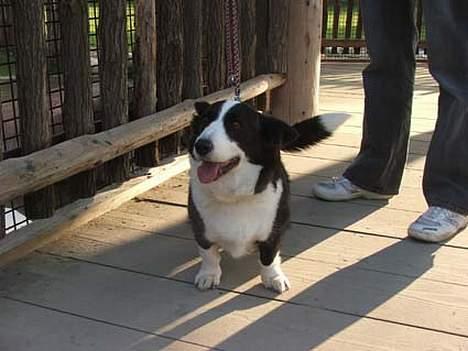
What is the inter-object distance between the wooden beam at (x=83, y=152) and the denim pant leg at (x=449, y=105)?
106 centimetres

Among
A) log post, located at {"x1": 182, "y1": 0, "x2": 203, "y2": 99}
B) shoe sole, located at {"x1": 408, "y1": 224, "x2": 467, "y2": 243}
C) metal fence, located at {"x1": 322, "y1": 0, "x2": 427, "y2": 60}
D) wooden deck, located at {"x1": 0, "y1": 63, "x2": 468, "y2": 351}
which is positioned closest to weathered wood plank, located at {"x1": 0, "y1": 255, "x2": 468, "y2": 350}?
wooden deck, located at {"x1": 0, "y1": 63, "x2": 468, "y2": 351}

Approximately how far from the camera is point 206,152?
6.16 ft

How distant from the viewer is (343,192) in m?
2.86

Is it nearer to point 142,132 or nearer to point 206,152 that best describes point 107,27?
point 142,132

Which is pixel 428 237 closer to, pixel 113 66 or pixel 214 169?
pixel 214 169

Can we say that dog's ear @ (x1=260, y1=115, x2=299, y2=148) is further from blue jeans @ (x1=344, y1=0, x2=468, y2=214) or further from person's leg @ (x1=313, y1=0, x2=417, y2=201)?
person's leg @ (x1=313, y1=0, x2=417, y2=201)

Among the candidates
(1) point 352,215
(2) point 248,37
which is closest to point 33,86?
(1) point 352,215

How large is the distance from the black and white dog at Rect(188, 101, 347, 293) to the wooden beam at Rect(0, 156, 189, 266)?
1.84 ft

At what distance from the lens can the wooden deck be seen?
1874 millimetres

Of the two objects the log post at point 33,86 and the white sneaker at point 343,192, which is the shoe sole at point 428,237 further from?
the log post at point 33,86

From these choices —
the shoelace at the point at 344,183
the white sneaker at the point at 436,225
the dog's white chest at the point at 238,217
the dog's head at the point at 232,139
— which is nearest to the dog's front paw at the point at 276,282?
the dog's white chest at the point at 238,217

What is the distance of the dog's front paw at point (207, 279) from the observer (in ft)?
7.00

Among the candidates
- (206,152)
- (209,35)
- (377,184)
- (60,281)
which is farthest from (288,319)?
(209,35)

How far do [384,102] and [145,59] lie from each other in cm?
98
